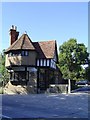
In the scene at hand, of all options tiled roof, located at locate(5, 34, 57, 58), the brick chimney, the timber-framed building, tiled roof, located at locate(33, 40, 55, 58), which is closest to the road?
the timber-framed building

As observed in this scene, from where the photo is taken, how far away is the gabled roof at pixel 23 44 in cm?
4316

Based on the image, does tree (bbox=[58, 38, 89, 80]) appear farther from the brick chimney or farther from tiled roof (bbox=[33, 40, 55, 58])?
the brick chimney

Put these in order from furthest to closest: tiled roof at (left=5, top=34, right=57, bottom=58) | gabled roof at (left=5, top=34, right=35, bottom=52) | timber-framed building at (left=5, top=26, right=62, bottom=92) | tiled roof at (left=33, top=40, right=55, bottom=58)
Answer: tiled roof at (left=33, top=40, right=55, bottom=58) < tiled roof at (left=5, top=34, right=57, bottom=58) < gabled roof at (left=5, top=34, right=35, bottom=52) < timber-framed building at (left=5, top=26, right=62, bottom=92)

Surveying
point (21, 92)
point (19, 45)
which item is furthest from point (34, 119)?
point (19, 45)

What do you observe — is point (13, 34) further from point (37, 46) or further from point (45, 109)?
point (45, 109)

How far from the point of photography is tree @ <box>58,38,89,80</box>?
4372 cm

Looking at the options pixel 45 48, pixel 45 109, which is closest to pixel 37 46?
pixel 45 48

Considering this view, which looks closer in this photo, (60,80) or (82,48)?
(82,48)

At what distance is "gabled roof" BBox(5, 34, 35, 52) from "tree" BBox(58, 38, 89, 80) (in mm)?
4774

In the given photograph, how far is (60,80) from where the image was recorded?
50.2 meters

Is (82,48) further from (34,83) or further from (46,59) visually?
(34,83)

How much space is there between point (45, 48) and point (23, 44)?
383cm

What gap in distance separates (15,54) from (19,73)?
9.17 ft

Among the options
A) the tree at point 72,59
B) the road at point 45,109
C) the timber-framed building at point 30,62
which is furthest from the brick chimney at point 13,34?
the road at point 45,109
